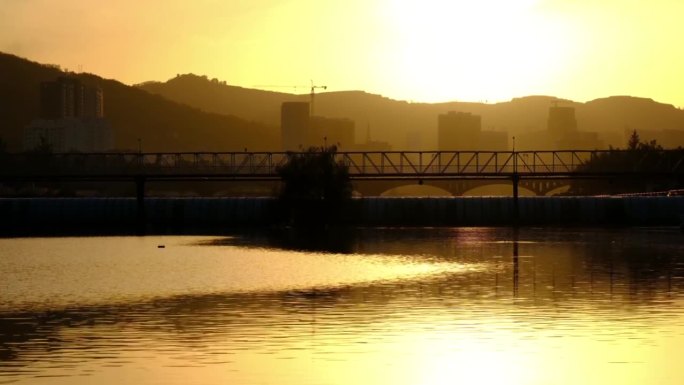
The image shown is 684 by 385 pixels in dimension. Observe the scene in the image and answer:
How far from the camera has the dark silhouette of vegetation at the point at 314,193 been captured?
178875mm

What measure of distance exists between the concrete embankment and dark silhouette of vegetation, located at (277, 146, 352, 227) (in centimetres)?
301

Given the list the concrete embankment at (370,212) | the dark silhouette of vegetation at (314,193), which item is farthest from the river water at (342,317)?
the concrete embankment at (370,212)

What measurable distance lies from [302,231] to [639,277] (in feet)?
281

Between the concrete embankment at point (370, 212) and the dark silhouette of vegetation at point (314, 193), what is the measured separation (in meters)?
3.01

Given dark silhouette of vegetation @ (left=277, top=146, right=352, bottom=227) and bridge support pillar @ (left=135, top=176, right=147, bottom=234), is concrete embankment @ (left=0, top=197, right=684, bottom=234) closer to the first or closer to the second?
bridge support pillar @ (left=135, top=176, right=147, bottom=234)

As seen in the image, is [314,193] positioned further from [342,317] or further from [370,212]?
[342,317]

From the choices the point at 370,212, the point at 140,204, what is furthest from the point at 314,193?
the point at 140,204

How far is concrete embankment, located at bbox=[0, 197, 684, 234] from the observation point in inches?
7224

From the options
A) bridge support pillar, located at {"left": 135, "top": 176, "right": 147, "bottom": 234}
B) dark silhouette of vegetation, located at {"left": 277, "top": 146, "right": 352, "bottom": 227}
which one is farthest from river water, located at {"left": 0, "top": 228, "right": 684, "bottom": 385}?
bridge support pillar, located at {"left": 135, "top": 176, "right": 147, "bottom": 234}

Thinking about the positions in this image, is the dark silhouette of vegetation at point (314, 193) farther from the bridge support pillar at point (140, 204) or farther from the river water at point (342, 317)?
the river water at point (342, 317)

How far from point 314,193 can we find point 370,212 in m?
9.41

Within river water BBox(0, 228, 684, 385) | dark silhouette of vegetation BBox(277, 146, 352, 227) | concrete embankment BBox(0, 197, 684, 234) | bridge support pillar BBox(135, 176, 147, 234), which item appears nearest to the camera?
river water BBox(0, 228, 684, 385)

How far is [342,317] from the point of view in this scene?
6412cm

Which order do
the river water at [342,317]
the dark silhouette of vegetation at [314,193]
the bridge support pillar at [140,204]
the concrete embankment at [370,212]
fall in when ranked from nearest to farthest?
the river water at [342,317]
the dark silhouette of vegetation at [314,193]
the concrete embankment at [370,212]
the bridge support pillar at [140,204]
